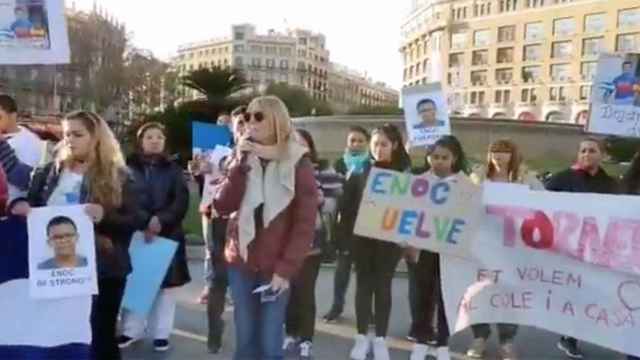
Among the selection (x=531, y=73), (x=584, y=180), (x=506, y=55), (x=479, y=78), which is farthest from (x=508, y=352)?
(x=479, y=78)

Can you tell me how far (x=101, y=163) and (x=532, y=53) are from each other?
102 m

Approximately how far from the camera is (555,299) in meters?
5.17

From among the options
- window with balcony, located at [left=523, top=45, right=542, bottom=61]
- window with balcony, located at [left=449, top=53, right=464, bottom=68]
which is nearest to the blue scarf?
window with balcony, located at [left=523, top=45, right=542, bottom=61]

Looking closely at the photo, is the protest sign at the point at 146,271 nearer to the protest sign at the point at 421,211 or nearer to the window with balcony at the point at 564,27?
the protest sign at the point at 421,211

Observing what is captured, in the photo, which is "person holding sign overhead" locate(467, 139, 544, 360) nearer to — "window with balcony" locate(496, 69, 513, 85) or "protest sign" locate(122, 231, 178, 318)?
"protest sign" locate(122, 231, 178, 318)

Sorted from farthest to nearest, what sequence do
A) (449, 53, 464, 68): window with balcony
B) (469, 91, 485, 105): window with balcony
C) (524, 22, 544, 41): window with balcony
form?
(449, 53, 464, 68): window with balcony, (469, 91, 485, 105): window with balcony, (524, 22, 544, 41): window with balcony

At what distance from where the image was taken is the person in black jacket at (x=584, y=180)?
5.87 metres

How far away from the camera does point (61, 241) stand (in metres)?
3.98

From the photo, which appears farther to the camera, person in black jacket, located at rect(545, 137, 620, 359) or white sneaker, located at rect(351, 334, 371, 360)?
person in black jacket, located at rect(545, 137, 620, 359)

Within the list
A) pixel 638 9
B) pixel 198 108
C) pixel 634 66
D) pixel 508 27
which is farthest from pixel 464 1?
pixel 634 66

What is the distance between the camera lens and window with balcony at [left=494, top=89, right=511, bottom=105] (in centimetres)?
10094

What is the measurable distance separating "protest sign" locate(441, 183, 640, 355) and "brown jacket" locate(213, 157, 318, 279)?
177cm

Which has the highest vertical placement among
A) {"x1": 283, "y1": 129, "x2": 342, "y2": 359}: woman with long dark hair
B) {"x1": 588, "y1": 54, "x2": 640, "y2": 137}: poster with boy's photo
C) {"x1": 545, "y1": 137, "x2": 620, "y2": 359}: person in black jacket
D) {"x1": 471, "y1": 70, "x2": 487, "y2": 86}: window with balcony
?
{"x1": 471, "y1": 70, "x2": 487, "y2": 86}: window with balcony

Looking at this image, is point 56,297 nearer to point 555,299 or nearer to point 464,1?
point 555,299
